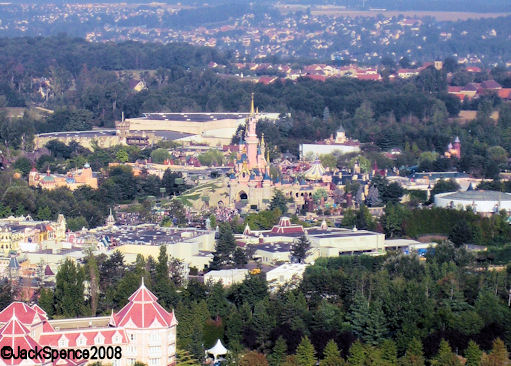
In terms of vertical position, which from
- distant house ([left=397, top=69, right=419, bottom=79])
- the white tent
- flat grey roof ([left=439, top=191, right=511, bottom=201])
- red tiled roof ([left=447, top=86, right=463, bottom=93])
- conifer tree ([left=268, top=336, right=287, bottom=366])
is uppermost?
flat grey roof ([left=439, top=191, right=511, bottom=201])

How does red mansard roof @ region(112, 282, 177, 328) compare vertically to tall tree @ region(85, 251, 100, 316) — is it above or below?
above

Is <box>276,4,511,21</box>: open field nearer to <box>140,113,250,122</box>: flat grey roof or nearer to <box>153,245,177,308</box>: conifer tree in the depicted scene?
<box>140,113,250,122</box>: flat grey roof

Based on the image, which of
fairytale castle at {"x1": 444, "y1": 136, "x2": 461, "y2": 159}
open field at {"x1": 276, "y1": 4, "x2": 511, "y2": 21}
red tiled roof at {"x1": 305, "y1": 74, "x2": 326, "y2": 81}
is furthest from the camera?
open field at {"x1": 276, "y1": 4, "x2": 511, "y2": 21}

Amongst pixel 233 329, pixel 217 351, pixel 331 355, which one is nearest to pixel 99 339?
pixel 217 351

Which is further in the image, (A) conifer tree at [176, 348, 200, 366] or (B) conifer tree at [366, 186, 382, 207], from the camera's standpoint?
(B) conifer tree at [366, 186, 382, 207]

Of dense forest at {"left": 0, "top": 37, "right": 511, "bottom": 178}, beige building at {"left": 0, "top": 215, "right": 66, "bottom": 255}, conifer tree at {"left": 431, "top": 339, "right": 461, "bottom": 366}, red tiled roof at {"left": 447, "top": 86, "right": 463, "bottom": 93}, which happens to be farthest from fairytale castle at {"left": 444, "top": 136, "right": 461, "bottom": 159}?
conifer tree at {"left": 431, "top": 339, "right": 461, "bottom": 366}

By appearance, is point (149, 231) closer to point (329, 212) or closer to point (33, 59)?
point (329, 212)

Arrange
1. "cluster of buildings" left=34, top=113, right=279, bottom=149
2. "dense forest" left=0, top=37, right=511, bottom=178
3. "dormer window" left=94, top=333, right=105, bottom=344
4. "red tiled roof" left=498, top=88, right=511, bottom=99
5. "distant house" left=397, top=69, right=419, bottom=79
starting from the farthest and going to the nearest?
"distant house" left=397, top=69, right=419, bottom=79 → "red tiled roof" left=498, top=88, right=511, bottom=99 → "cluster of buildings" left=34, top=113, right=279, bottom=149 → "dense forest" left=0, top=37, right=511, bottom=178 → "dormer window" left=94, top=333, right=105, bottom=344
